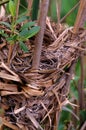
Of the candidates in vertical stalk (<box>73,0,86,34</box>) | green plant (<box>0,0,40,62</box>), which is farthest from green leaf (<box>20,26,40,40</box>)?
vertical stalk (<box>73,0,86,34</box>)

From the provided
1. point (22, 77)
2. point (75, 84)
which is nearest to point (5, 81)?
point (22, 77)

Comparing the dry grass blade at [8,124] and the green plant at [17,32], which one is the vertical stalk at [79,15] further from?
the dry grass blade at [8,124]

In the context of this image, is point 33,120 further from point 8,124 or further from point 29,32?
point 29,32

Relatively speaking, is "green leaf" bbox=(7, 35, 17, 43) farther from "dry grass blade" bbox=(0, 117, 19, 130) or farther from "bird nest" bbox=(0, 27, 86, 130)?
"dry grass blade" bbox=(0, 117, 19, 130)

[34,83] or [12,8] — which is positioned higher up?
[12,8]

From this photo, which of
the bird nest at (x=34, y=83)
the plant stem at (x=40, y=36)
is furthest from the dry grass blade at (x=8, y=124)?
the plant stem at (x=40, y=36)

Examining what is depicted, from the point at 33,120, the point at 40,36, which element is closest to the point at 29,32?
the point at 40,36
